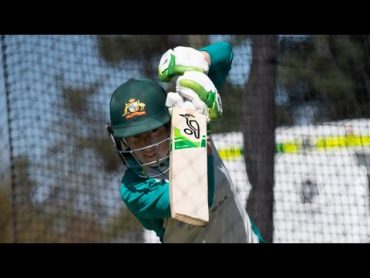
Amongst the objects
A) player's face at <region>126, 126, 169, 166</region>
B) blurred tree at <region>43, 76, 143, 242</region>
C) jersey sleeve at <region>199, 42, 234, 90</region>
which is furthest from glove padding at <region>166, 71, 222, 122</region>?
blurred tree at <region>43, 76, 143, 242</region>

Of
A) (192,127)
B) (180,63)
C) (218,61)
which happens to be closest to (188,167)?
(192,127)

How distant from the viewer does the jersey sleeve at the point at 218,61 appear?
11.3 ft

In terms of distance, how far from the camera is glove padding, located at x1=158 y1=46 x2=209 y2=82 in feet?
10.6

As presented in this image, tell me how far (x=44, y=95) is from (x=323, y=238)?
1750 millimetres

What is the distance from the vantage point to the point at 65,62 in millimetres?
5168

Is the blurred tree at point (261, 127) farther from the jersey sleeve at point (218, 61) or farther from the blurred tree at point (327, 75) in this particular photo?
the jersey sleeve at point (218, 61)

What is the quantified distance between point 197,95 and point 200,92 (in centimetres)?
1

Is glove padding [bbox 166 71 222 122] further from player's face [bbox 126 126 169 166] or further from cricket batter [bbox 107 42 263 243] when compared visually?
player's face [bbox 126 126 169 166]

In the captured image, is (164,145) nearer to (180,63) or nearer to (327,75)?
(180,63)

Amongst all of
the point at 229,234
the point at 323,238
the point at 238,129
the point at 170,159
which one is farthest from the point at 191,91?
the point at 323,238

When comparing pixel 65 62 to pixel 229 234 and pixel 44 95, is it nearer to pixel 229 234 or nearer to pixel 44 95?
pixel 44 95

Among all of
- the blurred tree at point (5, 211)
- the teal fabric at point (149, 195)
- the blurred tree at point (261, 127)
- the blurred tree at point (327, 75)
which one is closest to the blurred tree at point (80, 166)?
the blurred tree at point (5, 211)

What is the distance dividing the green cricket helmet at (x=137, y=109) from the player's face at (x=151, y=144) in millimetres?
34

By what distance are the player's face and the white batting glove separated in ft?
0.57
